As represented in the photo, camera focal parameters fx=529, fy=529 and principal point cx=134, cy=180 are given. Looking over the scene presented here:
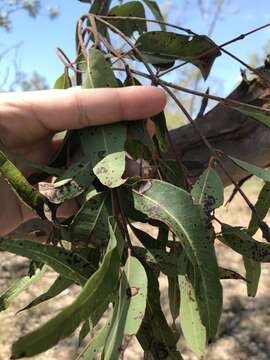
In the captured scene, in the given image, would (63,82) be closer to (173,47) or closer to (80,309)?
(173,47)

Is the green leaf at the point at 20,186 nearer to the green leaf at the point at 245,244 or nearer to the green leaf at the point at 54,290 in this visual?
the green leaf at the point at 54,290

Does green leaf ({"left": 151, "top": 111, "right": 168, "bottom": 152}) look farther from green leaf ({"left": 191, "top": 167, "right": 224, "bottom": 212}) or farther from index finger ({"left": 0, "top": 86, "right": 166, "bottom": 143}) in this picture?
green leaf ({"left": 191, "top": 167, "right": 224, "bottom": 212})

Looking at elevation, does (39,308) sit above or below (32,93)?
below

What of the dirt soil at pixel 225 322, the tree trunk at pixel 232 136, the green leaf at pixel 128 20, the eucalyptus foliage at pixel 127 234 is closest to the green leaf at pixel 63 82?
the eucalyptus foliage at pixel 127 234

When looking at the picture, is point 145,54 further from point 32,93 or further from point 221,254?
point 221,254

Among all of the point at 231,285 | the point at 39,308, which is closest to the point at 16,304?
the point at 39,308

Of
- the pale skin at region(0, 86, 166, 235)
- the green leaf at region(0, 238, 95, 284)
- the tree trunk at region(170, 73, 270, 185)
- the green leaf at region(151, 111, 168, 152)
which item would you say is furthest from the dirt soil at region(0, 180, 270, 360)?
the green leaf at region(0, 238, 95, 284)

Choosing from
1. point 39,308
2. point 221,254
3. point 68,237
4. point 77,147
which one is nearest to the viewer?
point 68,237
